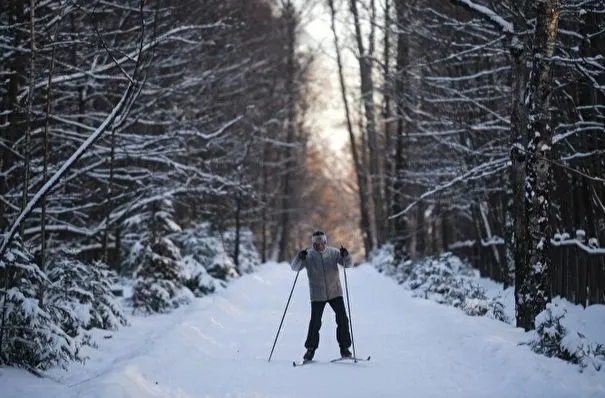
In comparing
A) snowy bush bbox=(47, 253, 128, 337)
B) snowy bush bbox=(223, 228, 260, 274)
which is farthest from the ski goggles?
snowy bush bbox=(223, 228, 260, 274)

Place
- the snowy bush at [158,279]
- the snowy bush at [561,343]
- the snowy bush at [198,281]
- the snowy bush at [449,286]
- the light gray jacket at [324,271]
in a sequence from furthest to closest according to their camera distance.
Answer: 1. the snowy bush at [198,281]
2. the snowy bush at [158,279]
3. the snowy bush at [449,286]
4. the light gray jacket at [324,271]
5. the snowy bush at [561,343]

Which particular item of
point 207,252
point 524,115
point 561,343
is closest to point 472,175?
point 524,115

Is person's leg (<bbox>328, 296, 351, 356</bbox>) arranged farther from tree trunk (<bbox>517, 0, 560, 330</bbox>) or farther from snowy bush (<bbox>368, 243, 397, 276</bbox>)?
snowy bush (<bbox>368, 243, 397, 276</bbox>)

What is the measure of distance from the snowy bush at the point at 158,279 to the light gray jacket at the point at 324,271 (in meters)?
5.52

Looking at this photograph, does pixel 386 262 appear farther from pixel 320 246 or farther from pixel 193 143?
pixel 320 246

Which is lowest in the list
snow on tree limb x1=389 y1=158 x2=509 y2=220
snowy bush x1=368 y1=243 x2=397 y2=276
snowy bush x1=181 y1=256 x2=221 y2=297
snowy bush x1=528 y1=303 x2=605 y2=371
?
snowy bush x1=368 y1=243 x2=397 y2=276

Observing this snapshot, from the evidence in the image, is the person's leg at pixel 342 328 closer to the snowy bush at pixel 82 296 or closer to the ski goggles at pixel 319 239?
the ski goggles at pixel 319 239

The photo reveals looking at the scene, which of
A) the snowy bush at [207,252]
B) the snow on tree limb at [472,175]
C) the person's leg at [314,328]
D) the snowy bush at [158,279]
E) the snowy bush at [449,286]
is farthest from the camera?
the snowy bush at [207,252]

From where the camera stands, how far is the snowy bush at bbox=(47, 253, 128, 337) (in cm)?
948

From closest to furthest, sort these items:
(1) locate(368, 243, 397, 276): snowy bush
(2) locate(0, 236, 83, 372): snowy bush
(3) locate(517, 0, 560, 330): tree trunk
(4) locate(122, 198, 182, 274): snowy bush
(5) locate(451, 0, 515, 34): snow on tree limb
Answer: (2) locate(0, 236, 83, 372): snowy bush < (3) locate(517, 0, 560, 330): tree trunk < (5) locate(451, 0, 515, 34): snow on tree limb < (4) locate(122, 198, 182, 274): snowy bush < (1) locate(368, 243, 397, 276): snowy bush

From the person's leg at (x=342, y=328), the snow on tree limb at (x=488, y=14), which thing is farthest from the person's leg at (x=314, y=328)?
the snow on tree limb at (x=488, y=14)

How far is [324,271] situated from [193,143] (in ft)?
42.7

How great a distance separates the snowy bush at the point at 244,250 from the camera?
27.6m

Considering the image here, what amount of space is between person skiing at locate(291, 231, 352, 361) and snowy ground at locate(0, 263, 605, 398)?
0.54 meters
